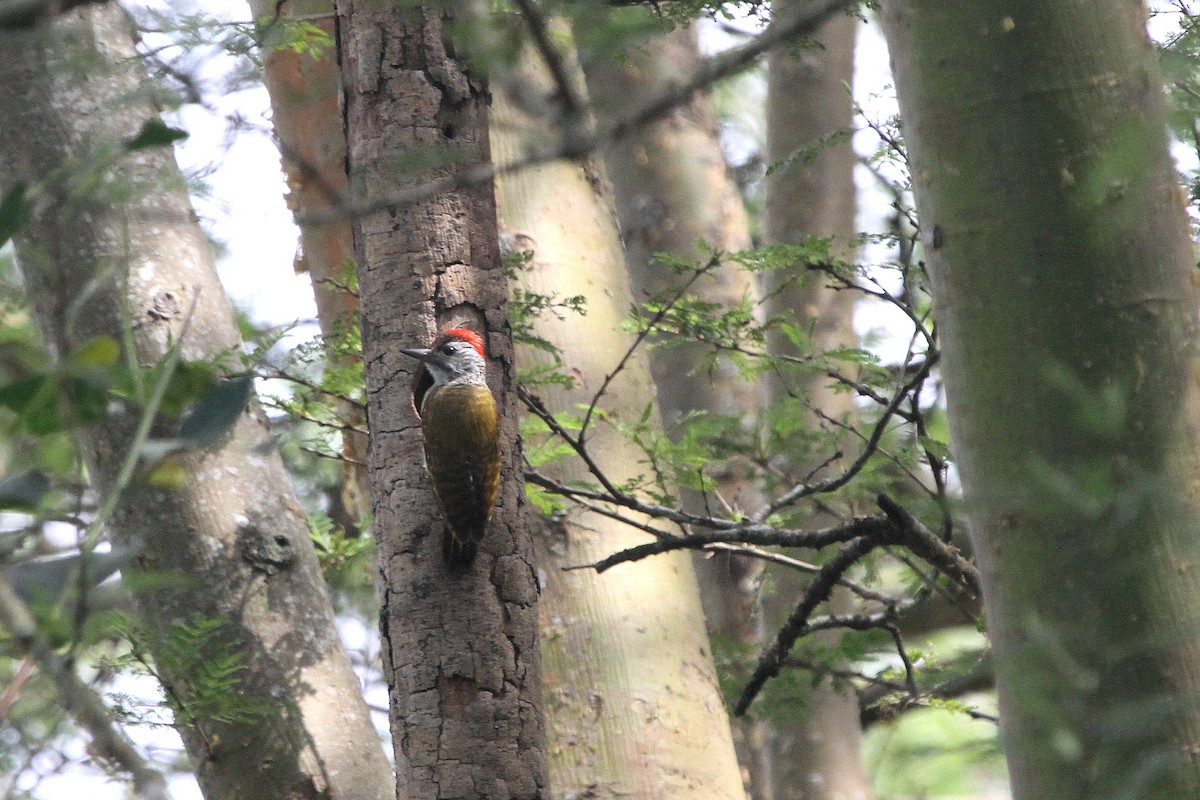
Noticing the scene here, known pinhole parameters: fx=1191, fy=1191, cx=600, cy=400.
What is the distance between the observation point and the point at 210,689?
3.48 meters

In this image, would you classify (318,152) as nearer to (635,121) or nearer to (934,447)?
(934,447)

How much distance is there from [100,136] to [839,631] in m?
4.55

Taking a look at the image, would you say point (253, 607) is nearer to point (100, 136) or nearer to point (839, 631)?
point (100, 136)

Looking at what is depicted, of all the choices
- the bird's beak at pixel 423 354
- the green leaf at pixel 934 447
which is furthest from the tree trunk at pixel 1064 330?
the bird's beak at pixel 423 354

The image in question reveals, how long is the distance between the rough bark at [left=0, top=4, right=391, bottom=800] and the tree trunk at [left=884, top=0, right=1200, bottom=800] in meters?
2.34

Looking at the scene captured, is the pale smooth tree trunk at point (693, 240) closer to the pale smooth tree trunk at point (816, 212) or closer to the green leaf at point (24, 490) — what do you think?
the pale smooth tree trunk at point (816, 212)

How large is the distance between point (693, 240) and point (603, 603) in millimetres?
3427

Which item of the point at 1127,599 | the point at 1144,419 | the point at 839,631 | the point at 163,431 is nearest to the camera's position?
the point at 1127,599

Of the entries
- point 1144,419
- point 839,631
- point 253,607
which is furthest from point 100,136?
point 839,631

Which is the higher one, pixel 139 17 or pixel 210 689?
pixel 139 17

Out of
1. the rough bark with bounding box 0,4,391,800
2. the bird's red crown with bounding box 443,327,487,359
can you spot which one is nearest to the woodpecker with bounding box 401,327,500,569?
the bird's red crown with bounding box 443,327,487,359

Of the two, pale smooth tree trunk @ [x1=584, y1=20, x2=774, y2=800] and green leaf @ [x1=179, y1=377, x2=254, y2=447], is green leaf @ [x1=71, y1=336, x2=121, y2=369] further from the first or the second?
pale smooth tree trunk @ [x1=584, y1=20, x2=774, y2=800]

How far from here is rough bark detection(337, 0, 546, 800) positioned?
3.08m

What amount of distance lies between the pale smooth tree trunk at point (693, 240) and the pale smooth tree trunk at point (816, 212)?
1.15ft
